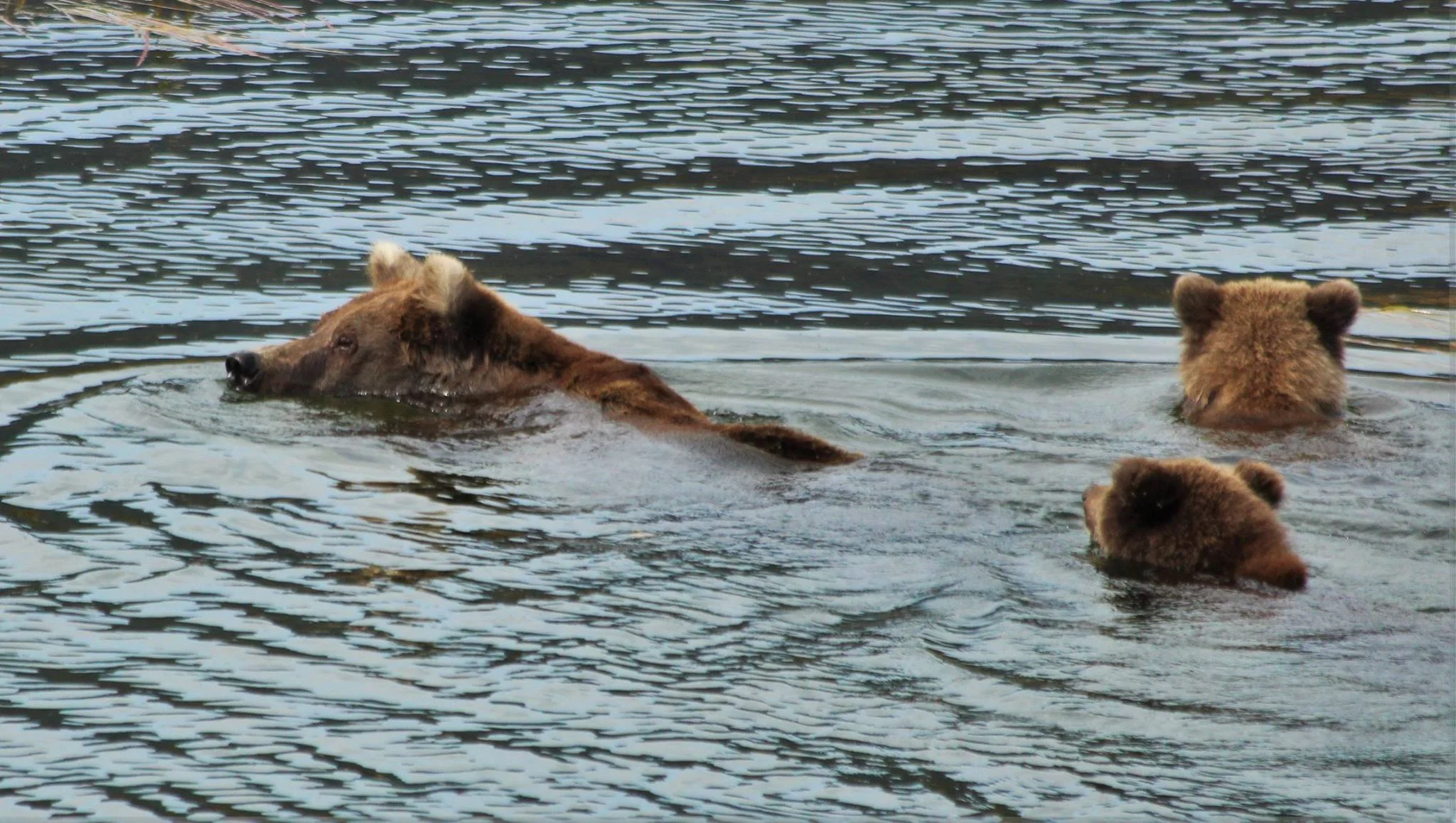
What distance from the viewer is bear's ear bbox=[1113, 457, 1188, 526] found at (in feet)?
21.7

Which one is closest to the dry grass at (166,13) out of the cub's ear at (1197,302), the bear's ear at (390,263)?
the bear's ear at (390,263)

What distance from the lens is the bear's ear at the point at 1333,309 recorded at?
9.48 metres

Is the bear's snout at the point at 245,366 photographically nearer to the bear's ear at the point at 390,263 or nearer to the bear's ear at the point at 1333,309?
the bear's ear at the point at 390,263

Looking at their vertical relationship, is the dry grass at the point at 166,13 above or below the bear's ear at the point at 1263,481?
above

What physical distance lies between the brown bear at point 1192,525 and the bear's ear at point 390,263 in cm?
386

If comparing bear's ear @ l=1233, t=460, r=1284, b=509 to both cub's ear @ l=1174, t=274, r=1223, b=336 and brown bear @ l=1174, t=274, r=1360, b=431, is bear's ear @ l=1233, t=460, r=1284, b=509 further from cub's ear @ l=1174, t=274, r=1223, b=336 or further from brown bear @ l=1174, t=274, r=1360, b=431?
cub's ear @ l=1174, t=274, r=1223, b=336

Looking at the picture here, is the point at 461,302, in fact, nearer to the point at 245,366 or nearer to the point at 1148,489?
the point at 245,366

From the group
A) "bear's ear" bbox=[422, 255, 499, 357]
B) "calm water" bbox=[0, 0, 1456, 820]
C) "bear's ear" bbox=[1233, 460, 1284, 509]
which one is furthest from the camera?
"bear's ear" bbox=[422, 255, 499, 357]

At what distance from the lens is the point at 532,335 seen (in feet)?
28.4

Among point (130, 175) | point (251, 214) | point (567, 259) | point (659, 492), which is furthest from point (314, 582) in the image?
point (130, 175)

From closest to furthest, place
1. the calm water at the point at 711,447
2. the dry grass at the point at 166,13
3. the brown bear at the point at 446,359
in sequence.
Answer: the calm water at the point at 711,447 → the brown bear at the point at 446,359 → the dry grass at the point at 166,13

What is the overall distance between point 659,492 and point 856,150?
28.2 feet

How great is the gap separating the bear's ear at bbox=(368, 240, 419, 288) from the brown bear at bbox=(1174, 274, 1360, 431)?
12.6 ft

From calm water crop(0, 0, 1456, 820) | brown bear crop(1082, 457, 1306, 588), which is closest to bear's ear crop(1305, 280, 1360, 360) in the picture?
calm water crop(0, 0, 1456, 820)
